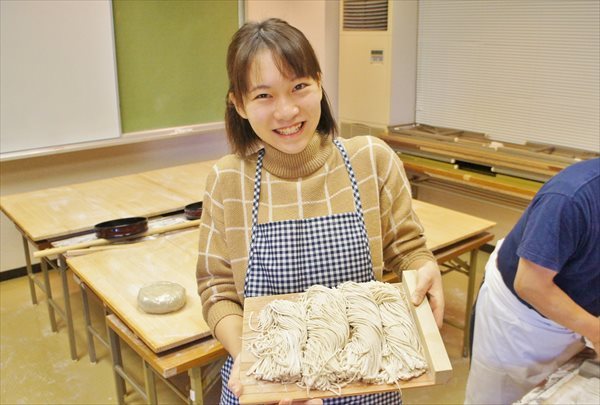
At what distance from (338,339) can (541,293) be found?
646mm

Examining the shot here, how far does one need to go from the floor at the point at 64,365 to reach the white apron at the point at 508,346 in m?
0.93

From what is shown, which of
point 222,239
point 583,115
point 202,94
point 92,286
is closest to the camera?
point 222,239

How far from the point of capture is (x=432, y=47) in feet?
14.5

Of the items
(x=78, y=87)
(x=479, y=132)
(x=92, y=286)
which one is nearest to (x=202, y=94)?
(x=78, y=87)

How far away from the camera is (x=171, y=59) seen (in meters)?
4.23

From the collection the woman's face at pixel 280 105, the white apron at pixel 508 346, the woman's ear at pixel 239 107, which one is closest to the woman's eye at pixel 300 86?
the woman's face at pixel 280 105

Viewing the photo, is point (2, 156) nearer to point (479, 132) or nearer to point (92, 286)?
point (92, 286)

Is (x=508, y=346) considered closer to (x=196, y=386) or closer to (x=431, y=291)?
(x=431, y=291)

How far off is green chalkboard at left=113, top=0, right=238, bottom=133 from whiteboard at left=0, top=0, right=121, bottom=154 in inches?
5.2

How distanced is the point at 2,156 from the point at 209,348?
8.58 feet

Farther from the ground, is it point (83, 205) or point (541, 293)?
point (541, 293)

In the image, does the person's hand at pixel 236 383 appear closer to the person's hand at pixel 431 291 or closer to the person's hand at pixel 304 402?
the person's hand at pixel 304 402

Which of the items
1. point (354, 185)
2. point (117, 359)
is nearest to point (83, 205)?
point (117, 359)

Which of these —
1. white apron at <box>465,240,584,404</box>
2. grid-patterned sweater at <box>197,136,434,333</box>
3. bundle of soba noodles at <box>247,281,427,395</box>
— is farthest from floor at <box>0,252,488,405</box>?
bundle of soba noodles at <box>247,281,427,395</box>
